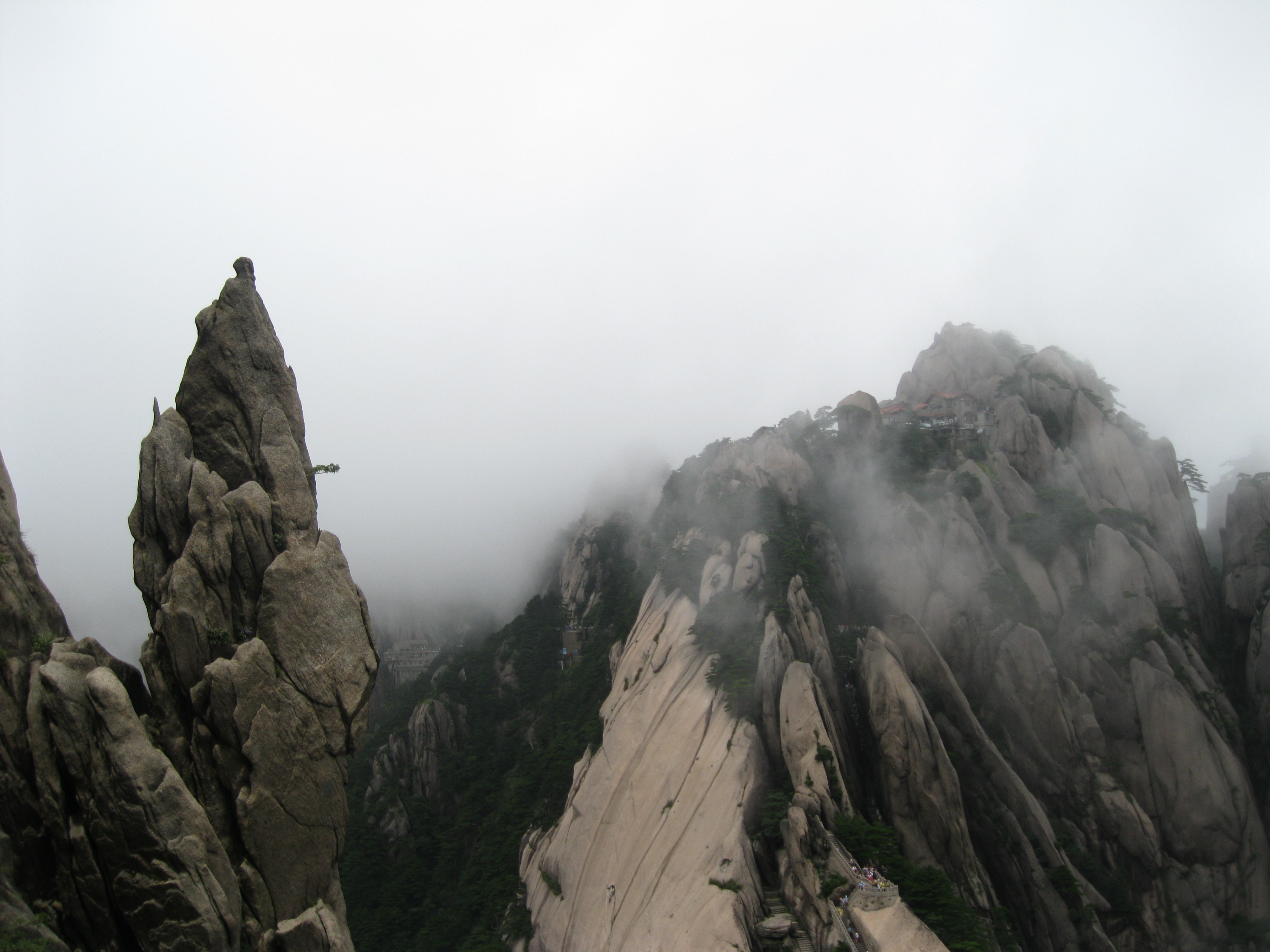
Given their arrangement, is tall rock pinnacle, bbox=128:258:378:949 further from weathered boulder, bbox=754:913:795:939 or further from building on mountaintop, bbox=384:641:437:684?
building on mountaintop, bbox=384:641:437:684

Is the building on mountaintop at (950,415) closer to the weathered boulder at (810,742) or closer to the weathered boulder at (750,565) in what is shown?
the weathered boulder at (750,565)

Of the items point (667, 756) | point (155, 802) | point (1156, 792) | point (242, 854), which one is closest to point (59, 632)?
point (155, 802)

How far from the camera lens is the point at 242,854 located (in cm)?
1437

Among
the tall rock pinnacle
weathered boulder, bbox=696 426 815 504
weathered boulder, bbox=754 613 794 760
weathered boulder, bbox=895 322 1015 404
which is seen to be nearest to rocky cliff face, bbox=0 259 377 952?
the tall rock pinnacle

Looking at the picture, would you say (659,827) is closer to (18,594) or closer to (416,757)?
(18,594)

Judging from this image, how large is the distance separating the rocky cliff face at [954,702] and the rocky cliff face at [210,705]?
693 inches

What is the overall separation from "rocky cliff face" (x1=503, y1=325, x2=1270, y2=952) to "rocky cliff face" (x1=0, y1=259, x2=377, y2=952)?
17.6 m

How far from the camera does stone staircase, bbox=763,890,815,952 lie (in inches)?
978

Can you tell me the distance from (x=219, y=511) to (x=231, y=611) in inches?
88.6

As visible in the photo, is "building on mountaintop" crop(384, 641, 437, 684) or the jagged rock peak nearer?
the jagged rock peak

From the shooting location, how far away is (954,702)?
35.8 meters

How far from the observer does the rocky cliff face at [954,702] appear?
30500 millimetres

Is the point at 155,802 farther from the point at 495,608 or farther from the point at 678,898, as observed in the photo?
the point at 495,608

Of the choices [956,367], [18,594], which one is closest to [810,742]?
[18,594]
